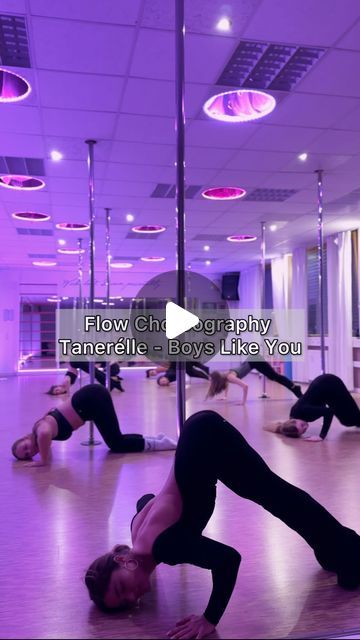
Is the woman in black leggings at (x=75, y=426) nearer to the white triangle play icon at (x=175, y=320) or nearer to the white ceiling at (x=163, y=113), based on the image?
the white ceiling at (x=163, y=113)

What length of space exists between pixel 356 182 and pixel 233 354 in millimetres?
10223

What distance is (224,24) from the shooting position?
11.5ft

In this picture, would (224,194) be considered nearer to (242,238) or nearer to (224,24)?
(242,238)

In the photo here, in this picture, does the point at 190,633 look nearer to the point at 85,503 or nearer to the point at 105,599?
the point at 105,599

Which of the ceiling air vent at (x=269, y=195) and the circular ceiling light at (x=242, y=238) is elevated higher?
the circular ceiling light at (x=242, y=238)

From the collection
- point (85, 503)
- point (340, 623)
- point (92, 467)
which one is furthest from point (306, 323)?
point (340, 623)

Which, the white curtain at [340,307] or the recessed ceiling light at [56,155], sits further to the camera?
the white curtain at [340,307]

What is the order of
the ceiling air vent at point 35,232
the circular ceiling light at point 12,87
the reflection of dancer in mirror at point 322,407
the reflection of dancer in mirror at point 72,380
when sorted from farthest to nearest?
the ceiling air vent at point 35,232 → the reflection of dancer in mirror at point 72,380 → the reflection of dancer in mirror at point 322,407 → the circular ceiling light at point 12,87

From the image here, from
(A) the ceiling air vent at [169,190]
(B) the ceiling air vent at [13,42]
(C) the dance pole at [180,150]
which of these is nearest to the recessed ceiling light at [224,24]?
Result: (B) the ceiling air vent at [13,42]

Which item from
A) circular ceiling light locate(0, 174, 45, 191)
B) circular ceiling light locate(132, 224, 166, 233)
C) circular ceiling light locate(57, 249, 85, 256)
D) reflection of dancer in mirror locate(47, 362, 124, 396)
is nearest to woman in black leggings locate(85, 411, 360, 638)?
circular ceiling light locate(0, 174, 45, 191)

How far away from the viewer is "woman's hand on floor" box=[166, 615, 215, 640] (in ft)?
6.30

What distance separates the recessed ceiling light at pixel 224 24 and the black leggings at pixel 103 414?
3.13m

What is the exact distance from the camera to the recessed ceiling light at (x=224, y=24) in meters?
3.45

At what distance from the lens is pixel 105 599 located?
2.08 meters
